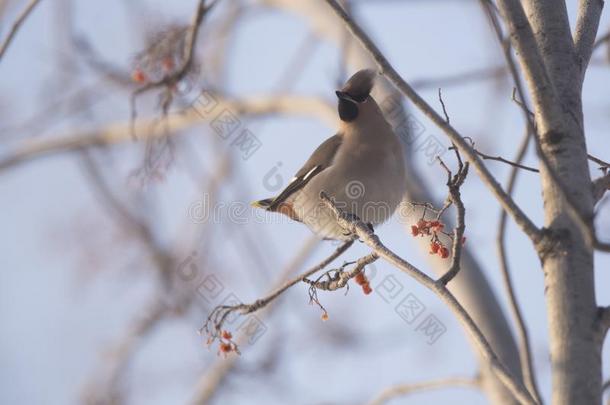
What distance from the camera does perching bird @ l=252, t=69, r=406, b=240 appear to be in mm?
4023

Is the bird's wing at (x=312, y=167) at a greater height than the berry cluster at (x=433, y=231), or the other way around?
the bird's wing at (x=312, y=167)

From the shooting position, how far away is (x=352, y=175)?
4078 mm

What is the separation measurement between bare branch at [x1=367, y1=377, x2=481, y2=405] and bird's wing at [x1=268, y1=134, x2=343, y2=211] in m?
1.15

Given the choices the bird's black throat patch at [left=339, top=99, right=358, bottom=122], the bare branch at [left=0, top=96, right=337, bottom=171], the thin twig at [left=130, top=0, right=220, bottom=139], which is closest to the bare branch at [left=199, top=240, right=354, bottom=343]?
the thin twig at [left=130, top=0, right=220, bottom=139]

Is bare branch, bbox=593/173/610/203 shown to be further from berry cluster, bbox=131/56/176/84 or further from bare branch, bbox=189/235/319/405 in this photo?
bare branch, bbox=189/235/319/405

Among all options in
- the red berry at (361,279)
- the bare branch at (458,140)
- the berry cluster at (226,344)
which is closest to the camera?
the bare branch at (458,140)

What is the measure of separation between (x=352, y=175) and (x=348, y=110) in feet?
1.96

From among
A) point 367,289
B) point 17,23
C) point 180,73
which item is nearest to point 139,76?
point 180,73

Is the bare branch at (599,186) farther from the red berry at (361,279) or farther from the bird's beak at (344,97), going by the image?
the bird's beak at (344,97)

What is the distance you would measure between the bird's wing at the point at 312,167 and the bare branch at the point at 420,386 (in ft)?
3.78

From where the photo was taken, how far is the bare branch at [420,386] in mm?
4215

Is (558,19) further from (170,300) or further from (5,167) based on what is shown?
(5,167)

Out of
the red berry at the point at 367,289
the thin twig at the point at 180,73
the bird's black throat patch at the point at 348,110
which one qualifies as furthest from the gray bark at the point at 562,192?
the bird's black throat patch at the point at 348,110

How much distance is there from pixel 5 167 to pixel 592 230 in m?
6.53
